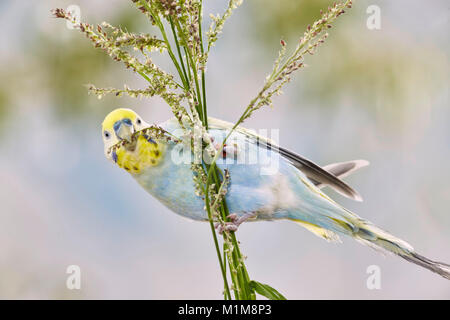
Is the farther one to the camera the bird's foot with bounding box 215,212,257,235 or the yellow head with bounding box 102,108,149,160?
the yellow head with bounding box 102,108,149,160

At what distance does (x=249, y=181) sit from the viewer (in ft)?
3.02

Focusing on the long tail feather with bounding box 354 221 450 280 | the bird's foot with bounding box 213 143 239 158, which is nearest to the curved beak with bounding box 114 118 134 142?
the bird's foot with bounding box 213 143 239 158

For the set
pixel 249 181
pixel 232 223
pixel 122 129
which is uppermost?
pixel 122 129

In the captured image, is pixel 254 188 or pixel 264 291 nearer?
pixel 264 291

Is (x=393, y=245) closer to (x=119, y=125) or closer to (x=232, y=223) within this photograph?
(x=232, y=223)

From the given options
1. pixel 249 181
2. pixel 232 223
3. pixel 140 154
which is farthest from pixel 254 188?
pixel 140 154

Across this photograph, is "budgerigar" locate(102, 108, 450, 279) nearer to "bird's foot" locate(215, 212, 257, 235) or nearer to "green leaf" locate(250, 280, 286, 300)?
"bird's foot" locate(215, 212, 257, 235)

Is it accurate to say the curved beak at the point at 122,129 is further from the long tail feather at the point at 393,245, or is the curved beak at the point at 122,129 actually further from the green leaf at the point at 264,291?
the long tail feather at the point at 393,245

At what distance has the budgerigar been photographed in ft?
2.99

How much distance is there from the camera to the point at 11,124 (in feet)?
4.22

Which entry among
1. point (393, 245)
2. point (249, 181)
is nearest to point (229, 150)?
point (249, 181)

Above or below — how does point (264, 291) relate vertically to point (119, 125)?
below
